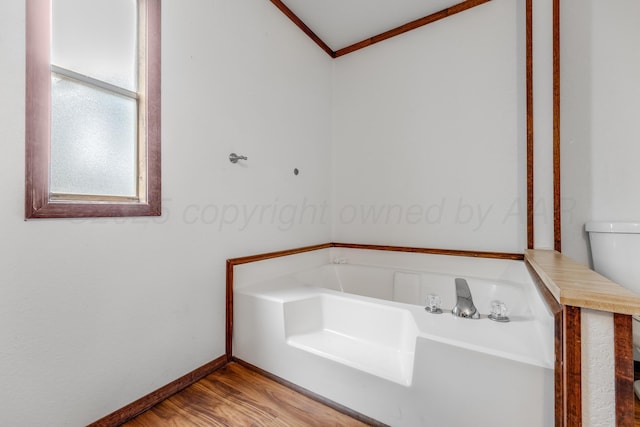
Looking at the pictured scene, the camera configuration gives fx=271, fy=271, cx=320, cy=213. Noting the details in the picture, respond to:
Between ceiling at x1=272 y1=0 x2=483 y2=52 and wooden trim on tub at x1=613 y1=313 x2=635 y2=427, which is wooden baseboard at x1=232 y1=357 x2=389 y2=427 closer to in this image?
wooden trim on tub at x1=613 y1=313 x2=635 y2=427

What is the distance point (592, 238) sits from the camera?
1517 millimetres

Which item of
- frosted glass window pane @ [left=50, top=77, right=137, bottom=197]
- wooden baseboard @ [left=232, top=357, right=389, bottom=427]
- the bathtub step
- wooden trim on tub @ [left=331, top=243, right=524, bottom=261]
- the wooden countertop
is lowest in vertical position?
wooden baseboard @ [left=232, top=357, right=389, bottom=427]

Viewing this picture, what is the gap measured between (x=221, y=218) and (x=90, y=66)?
2.60ft

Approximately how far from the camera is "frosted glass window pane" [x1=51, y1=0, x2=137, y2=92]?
933mm

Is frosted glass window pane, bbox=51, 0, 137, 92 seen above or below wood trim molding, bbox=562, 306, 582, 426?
above

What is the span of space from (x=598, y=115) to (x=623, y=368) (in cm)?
156

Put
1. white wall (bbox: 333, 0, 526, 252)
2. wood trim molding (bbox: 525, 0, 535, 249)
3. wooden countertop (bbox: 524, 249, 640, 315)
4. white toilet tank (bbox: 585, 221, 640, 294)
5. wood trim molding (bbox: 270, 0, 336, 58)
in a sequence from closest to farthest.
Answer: wooden countertop (bbox: 524, 249, 640, 315), white toilet tank (bbox: 585, 221, 640, 294), wood trim molding (bbox: 525, 0, 535, 249), white wall (bbox: 333, 0, 526, 252), wood trim molding (bbox: 270, 0, 336, 58)

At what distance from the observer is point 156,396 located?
113 centimetres

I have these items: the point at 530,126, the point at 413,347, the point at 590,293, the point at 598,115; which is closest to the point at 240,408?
the point at 413,347

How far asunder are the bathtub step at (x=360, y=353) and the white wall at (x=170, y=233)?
522 millimetres

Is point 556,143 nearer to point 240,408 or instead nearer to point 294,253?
point 294,253

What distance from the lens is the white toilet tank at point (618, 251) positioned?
53.1 inches

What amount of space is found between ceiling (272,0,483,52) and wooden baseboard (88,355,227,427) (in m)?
2.23

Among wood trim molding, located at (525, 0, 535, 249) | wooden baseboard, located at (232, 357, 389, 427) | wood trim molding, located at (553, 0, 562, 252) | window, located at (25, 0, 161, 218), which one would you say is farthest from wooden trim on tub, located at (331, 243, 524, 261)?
window, located at (25, 0, 161, 218)
